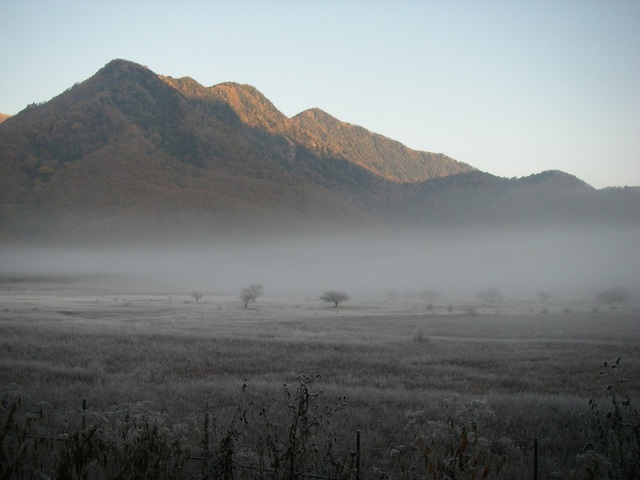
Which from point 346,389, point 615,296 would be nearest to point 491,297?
point 615,296

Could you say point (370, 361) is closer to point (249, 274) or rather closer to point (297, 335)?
point (297, 335)

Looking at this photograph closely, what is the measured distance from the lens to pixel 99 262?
146 metres

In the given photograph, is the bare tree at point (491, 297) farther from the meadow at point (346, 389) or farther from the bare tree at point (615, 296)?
the meadow at point (346, 389)

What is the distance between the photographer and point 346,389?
49.3ft

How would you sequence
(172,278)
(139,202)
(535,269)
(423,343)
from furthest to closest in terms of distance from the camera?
1. (139,202)
2. (535,269)
3. (172,278)
4. (423,343)

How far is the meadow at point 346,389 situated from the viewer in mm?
8633

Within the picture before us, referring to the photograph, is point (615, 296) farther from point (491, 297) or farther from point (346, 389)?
point (346, 389)

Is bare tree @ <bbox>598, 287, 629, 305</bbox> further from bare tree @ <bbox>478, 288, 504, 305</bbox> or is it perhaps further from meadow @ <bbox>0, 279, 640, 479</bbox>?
meadow @ <bbox>0, 279, 640, 479</bbox>

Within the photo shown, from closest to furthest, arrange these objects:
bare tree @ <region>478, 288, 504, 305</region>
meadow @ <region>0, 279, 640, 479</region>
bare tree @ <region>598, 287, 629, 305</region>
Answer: meadow @ <region>0, 279, 640, 479</region>, bare tree @ <region>598, 287, 629, 305</region>, bare tree @ <region>478, 288, 504, 305</region>

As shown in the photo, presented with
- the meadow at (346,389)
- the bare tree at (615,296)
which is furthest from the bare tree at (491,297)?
the meadow at (346,389)

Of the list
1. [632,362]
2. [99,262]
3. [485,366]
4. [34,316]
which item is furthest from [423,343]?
[99,262]

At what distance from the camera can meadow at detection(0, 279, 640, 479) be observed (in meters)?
8.63

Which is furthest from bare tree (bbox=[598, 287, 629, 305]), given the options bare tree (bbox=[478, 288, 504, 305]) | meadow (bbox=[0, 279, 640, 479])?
meadow (bbox=[0, 279, 640, 479])

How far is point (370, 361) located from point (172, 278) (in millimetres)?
116357
